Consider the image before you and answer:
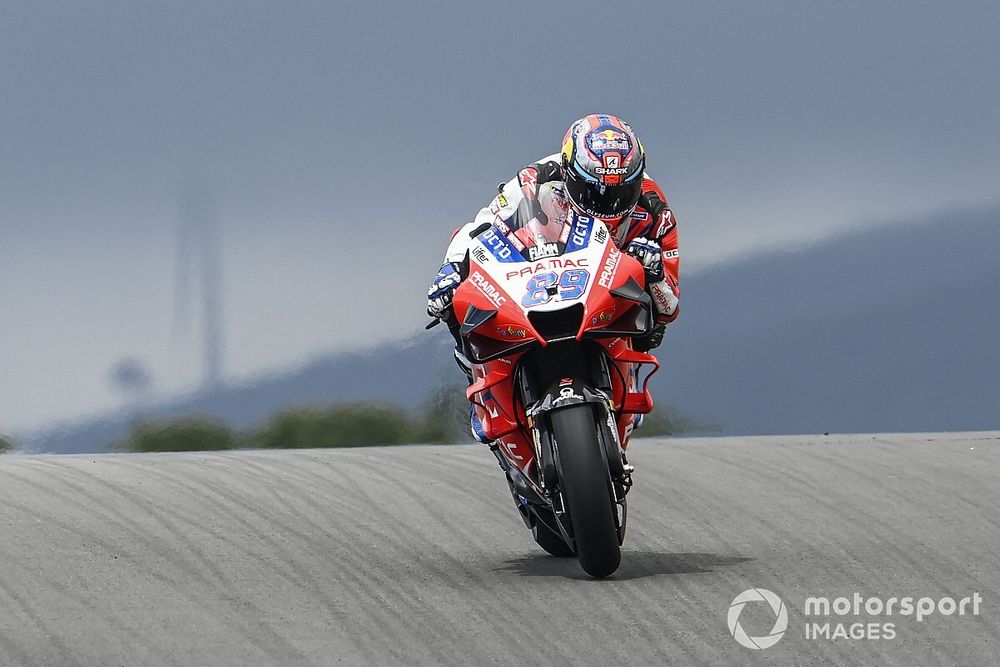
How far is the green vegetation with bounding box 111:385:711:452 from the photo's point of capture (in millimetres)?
17672

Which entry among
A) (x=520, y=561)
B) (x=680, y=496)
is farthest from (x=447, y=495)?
(x=520, y=561)

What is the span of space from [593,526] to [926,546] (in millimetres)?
2238

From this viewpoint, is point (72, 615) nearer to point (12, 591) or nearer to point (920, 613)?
point (12, 591)

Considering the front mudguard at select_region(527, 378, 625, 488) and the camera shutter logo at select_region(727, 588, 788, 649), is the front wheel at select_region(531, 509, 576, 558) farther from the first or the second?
the camera shutter logo at select_region(727, 588, 788, 649)

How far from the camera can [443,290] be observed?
8.10 metres

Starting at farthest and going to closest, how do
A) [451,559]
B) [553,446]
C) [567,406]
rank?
[451,559], [553,446], [567,406]

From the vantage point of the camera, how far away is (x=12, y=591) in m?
7.23

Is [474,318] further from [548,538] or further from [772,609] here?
[772,609]

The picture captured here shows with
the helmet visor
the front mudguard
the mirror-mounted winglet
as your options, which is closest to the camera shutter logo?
the front mudguard

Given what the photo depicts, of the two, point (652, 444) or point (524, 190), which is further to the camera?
point (652, 444)

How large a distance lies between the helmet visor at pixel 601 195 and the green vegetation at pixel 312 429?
9.88m

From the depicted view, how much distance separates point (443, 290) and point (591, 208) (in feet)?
2.58

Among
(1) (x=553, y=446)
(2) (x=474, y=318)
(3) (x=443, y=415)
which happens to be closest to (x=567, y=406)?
(1) (x=553, y=446)

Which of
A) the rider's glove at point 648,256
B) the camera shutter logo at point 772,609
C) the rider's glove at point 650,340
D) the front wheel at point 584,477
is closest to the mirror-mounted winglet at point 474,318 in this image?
the front wheel at point 584,477
